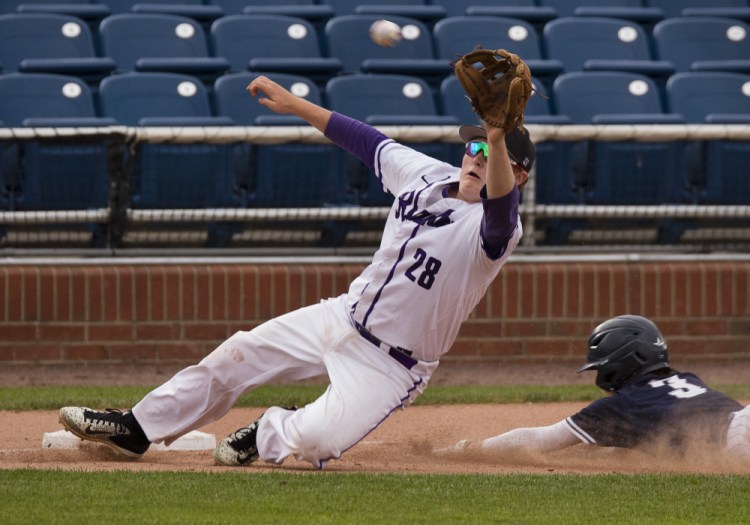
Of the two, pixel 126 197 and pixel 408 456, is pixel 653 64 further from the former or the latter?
pixel 408 456

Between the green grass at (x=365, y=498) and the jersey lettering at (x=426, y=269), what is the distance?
0.73 meters

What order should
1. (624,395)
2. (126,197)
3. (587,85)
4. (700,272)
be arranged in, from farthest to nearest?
(587,85) → (700,272) → (126,197) → (624,395)

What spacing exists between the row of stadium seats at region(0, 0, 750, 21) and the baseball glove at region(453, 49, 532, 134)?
20.0ft

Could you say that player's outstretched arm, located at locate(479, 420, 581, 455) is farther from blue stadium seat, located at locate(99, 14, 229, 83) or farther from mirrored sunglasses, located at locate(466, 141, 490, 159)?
blue stadium seat, located at locate(99, 14, 229, 83)

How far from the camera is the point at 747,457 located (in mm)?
5262

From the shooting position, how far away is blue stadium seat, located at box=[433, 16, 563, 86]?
33.2 feet

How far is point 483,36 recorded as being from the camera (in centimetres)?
1012

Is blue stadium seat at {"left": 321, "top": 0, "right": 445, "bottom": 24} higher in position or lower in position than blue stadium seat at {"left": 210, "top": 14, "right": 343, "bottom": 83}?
higher

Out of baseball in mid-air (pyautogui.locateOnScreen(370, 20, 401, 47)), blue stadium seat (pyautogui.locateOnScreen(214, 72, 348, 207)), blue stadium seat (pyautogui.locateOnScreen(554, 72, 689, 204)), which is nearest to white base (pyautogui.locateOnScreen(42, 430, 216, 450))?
blue stadium seat (pyautogui.locateOnScreen(214, 72, 348, 207))

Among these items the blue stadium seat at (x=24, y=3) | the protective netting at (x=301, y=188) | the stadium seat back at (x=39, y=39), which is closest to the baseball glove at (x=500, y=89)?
the protective netting at (x=301, y=188)

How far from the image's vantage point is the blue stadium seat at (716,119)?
28.8ft

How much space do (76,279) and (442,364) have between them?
242cm

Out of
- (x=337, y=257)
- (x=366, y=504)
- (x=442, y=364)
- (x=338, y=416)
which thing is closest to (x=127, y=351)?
(x=337, y=257)

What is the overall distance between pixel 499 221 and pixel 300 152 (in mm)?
3995
